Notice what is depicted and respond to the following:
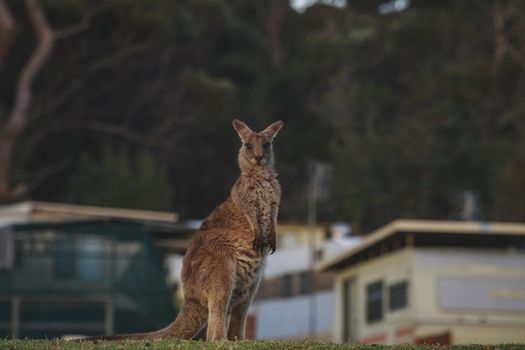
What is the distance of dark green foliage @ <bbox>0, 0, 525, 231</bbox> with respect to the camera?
64.8 metres

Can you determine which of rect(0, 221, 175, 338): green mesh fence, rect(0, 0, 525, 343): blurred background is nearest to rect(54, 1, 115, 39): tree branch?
rect(0, 0, 525, 343): blurred background

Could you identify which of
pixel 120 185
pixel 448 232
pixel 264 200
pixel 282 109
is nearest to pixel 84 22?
pixel 120 185

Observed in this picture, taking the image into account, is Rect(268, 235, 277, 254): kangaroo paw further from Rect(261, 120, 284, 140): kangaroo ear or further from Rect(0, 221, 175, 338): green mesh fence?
Rect(0, 221, 175, 338): green mesh fence

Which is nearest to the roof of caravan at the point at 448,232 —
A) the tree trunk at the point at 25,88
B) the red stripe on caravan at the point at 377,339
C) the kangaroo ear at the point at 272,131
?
the red stripe on caravan at the point at 377,339

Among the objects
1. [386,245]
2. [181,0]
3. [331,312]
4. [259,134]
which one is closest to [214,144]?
[181,0]

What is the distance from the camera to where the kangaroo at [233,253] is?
12789mm

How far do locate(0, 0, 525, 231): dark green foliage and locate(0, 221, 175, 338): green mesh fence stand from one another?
19.3 m

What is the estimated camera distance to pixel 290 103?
7175 centimetres

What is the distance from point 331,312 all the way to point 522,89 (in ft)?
96.2

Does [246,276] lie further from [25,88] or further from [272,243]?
[25,88]

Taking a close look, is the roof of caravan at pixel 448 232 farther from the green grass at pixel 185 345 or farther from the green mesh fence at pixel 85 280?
the green grass at pixel 185 345

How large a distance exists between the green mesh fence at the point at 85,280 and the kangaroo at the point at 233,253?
1092 inches

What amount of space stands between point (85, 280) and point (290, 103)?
3072 centimetres

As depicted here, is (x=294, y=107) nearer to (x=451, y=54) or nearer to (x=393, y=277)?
(x=451, y=54)
